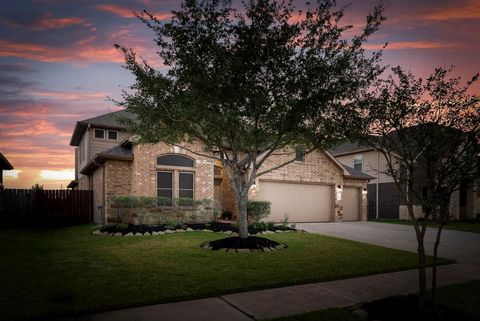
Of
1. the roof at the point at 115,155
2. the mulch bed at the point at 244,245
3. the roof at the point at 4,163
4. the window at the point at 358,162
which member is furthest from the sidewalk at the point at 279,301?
the window at the point at 358,162

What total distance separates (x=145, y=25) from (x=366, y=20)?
6.55 metres

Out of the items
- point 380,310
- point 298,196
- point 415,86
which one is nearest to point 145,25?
point 415,86

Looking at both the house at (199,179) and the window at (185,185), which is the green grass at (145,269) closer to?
the house at (199,179)

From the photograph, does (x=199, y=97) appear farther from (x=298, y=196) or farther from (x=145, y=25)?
(x=298, y=196)

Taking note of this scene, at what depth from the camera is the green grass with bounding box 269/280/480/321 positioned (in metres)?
4.46

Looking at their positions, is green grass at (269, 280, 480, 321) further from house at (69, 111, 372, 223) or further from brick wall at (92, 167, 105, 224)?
brick wall at (92, 167, 105, 224)

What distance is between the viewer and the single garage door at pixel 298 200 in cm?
1966

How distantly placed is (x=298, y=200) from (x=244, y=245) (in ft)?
36.9

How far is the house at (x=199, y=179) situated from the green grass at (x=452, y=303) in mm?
9840

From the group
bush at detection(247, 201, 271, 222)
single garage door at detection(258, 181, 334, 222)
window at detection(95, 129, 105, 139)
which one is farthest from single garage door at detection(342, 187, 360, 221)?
window at detection(95, 129, 105, 139)

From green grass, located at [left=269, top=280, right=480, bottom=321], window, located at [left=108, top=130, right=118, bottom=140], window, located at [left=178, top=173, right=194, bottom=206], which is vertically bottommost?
green grass, located at [left=269, top=280, right=480, bottom=321]

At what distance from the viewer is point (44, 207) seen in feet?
58.3

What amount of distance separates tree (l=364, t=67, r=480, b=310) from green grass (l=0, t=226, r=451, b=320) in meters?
2.75

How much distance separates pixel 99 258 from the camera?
8.43 m
